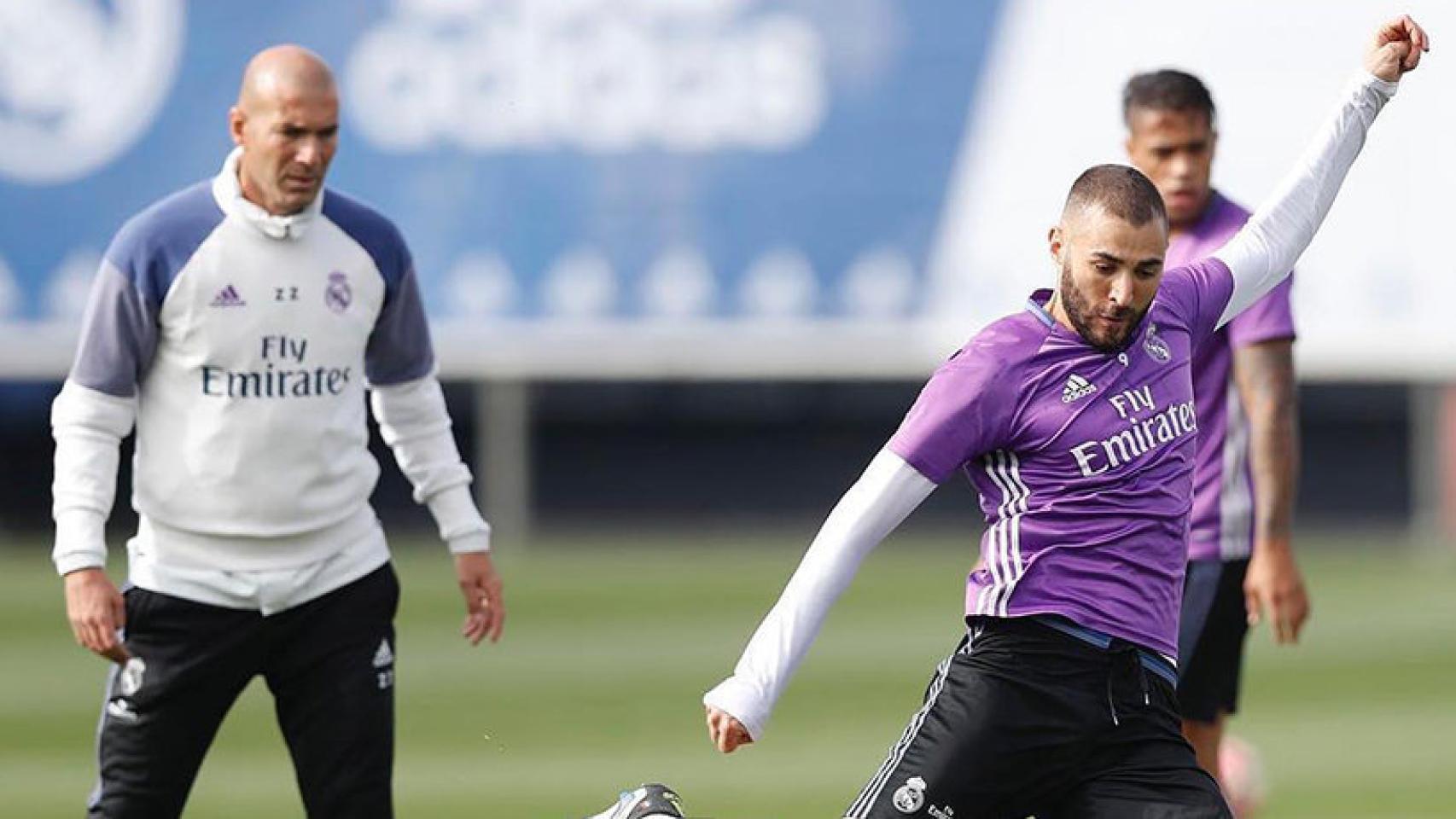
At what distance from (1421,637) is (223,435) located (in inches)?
424

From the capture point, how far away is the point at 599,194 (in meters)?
24.7

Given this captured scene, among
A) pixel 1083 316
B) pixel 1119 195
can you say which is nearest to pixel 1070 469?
pixel 1083 316

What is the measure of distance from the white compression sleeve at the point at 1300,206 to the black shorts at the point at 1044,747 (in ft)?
3.67

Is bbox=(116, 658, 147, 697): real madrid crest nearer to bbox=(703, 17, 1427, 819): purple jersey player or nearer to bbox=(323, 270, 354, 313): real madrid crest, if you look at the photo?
bbox=(323, 270, 354, 313): real madrid crest

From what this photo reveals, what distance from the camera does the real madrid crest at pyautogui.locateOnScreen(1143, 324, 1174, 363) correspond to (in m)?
6.45

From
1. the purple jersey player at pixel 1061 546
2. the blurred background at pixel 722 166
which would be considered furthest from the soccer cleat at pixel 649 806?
the blurred background at pixel 722 166

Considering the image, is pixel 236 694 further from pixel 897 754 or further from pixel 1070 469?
pixel 1070 469

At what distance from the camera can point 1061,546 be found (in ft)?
20.7

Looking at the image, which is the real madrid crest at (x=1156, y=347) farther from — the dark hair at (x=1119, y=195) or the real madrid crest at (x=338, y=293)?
the real madrid crest at (x=338, y=293)

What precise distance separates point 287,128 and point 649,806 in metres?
2.20

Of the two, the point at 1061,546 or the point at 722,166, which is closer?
the point at 1061,546

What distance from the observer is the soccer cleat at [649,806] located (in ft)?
19.6

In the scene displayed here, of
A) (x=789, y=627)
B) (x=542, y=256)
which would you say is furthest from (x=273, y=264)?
(x=542, y=256)

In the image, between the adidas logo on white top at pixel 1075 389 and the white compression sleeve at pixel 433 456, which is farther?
the white compression sleeve at pixel 433 456
